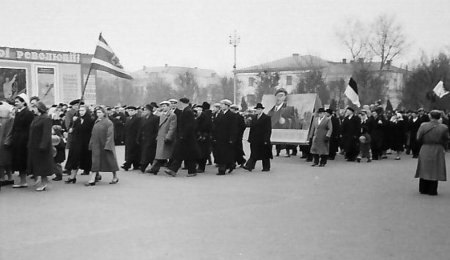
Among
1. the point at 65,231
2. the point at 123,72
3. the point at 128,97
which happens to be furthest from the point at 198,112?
the point at 128,97

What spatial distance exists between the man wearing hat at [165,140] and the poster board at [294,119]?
527 centimetres

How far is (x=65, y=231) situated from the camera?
7043 mm

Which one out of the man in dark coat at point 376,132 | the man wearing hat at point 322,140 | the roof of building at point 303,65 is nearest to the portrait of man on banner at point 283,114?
the man wearing hat at point 322,140

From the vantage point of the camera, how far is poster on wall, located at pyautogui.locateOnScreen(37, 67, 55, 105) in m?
37.3

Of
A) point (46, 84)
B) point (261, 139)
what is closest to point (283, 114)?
point (261, 139)

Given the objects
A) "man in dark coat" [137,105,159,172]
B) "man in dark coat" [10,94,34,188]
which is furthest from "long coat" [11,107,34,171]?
"man in dark coat" [137,105,159,172]

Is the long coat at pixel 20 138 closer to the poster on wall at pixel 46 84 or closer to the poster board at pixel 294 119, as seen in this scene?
the poster board at pixel 294 119

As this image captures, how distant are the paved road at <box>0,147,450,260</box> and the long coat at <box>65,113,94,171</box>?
0.58 meters

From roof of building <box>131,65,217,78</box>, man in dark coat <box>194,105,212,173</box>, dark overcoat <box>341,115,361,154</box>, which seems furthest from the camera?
roof of building <box>131,65,217,78</box>

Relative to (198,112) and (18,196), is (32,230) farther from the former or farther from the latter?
(198,112)

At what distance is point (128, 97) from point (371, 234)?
6437 cm

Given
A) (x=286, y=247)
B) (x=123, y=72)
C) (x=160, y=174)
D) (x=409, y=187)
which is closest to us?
(x=286, y=247)

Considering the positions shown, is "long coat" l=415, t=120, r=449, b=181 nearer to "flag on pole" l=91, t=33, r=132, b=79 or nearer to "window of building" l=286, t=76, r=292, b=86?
"flag on pole" l=91, t=33, r=132, b=79

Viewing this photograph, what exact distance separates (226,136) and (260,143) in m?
1.06
